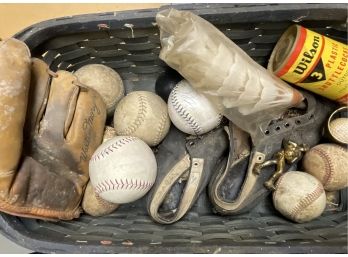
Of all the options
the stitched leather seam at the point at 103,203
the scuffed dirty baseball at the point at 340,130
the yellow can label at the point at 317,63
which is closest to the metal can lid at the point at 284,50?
the yellow can label at the point at 317,63

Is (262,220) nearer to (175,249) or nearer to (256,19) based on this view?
(175,249)

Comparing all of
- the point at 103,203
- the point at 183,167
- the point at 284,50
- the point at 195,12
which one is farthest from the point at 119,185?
the point at 284,50

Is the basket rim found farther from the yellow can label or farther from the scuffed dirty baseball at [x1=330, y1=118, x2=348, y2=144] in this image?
the scuffed dirty baseball at [x1=330, y1=118, x2=348, y2=144]

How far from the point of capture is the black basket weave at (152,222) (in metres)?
0.96

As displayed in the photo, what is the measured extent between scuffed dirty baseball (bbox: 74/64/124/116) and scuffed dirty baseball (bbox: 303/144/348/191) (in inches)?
23.8

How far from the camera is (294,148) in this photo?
113cm

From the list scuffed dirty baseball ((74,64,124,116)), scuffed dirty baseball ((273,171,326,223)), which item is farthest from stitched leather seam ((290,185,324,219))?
scuffed dirty baseball ((74,64,124,116))

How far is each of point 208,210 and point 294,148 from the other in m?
0.33

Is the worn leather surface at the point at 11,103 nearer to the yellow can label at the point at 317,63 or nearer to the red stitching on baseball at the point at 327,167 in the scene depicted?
the yellow can label at the point at 317,63

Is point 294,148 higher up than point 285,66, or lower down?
lower down

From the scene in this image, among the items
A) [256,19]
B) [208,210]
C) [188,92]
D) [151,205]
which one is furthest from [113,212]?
[256,19]

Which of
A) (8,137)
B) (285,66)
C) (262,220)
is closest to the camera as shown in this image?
(8,137)

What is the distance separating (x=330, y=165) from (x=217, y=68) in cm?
43

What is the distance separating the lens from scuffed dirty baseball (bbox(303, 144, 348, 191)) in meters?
1.10
